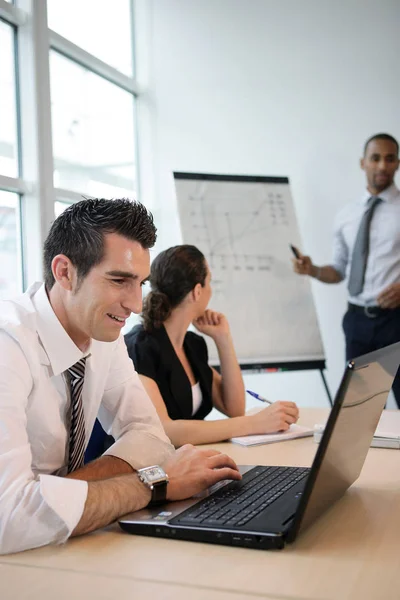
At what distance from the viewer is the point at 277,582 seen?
2.88ft

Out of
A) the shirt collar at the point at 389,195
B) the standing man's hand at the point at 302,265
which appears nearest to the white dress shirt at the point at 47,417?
the standing man's hand at the point at 302,265

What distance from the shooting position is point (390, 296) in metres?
3.72

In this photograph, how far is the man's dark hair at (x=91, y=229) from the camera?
4.50ft

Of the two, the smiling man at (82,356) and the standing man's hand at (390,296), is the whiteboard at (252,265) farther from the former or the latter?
the smiling man at (82,356)

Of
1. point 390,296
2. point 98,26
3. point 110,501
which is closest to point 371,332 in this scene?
point 390,296

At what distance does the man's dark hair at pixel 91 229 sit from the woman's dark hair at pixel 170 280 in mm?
837

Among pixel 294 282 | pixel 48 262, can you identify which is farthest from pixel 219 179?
Result: pixel 48 262

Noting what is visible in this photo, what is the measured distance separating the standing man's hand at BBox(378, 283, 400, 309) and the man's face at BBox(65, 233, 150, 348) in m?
2.57

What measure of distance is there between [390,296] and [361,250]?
1.10 ft

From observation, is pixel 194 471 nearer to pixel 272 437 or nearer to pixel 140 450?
pixel 140 450

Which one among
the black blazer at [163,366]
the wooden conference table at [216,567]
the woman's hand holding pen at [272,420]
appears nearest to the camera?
the wooden conference table at [216,567]

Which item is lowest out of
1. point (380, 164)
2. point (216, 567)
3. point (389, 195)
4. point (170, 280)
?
point (216, 567)

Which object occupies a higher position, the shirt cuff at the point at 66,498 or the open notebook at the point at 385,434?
the shirt cuff at the point at 66,498

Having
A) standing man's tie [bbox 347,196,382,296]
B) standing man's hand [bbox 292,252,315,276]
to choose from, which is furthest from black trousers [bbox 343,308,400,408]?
standing man's hand [bbox 292,252,315,276]
